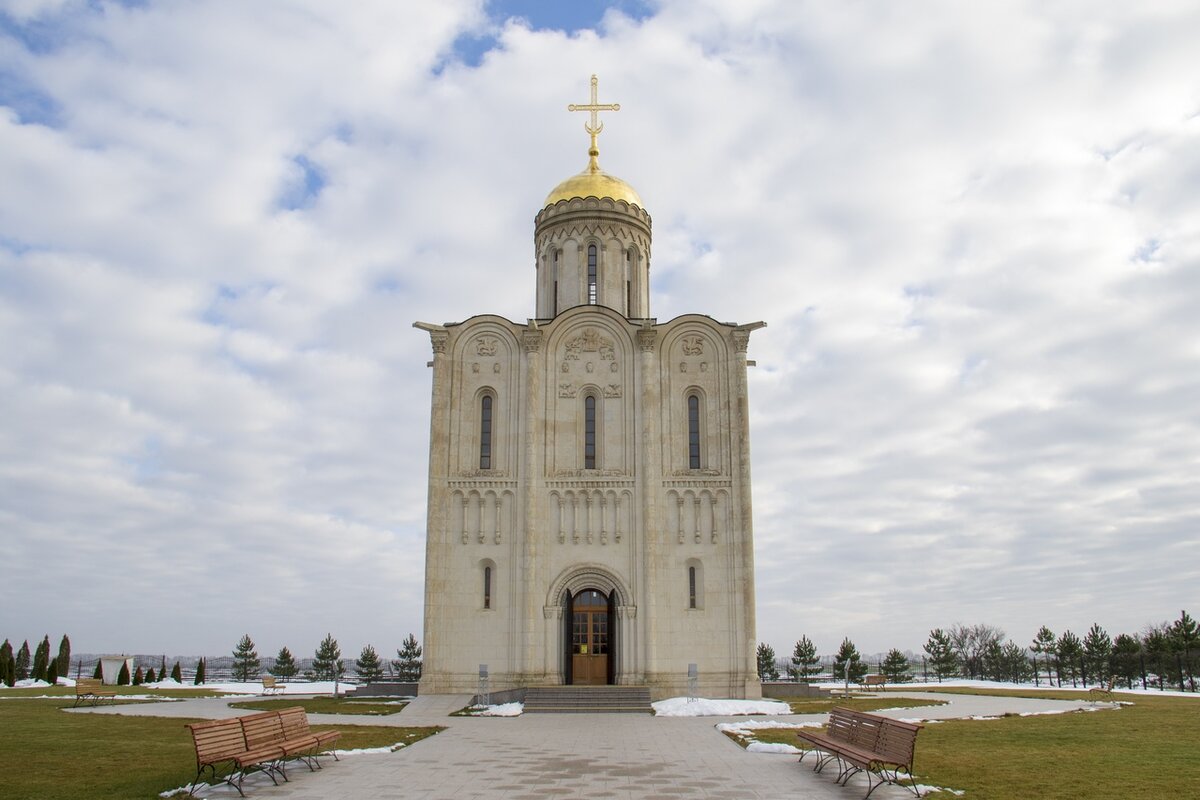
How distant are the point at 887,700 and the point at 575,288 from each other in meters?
15.6

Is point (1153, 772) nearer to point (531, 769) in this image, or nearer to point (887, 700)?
point (531, 769)

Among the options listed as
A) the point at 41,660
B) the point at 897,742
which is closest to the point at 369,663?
the point at 41,660

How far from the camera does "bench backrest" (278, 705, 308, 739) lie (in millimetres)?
11358

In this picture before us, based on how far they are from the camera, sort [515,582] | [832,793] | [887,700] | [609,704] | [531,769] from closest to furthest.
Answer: [832,793] < [531,769] < [609,704] < [887,700] < [515,582]

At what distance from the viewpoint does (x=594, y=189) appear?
101 feet

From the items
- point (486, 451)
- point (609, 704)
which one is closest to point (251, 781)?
point (609, 704)

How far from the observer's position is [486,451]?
26.7 meters

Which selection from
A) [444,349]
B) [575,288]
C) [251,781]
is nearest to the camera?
[251,781]

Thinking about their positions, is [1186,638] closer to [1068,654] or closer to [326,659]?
[1068,654]

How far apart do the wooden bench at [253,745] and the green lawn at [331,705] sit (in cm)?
905

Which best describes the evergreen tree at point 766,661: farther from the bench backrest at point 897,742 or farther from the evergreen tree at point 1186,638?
the bench backrest at point 897,742

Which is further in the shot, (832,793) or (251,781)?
(251,781)

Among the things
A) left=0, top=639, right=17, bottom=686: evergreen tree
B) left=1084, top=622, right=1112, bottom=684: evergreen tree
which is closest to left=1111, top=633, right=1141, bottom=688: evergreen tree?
left=1084, top=622, right=1112, bottom=684: evergreen tree

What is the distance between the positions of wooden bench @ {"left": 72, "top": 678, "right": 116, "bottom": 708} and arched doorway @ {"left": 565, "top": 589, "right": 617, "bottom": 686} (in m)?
12.3
